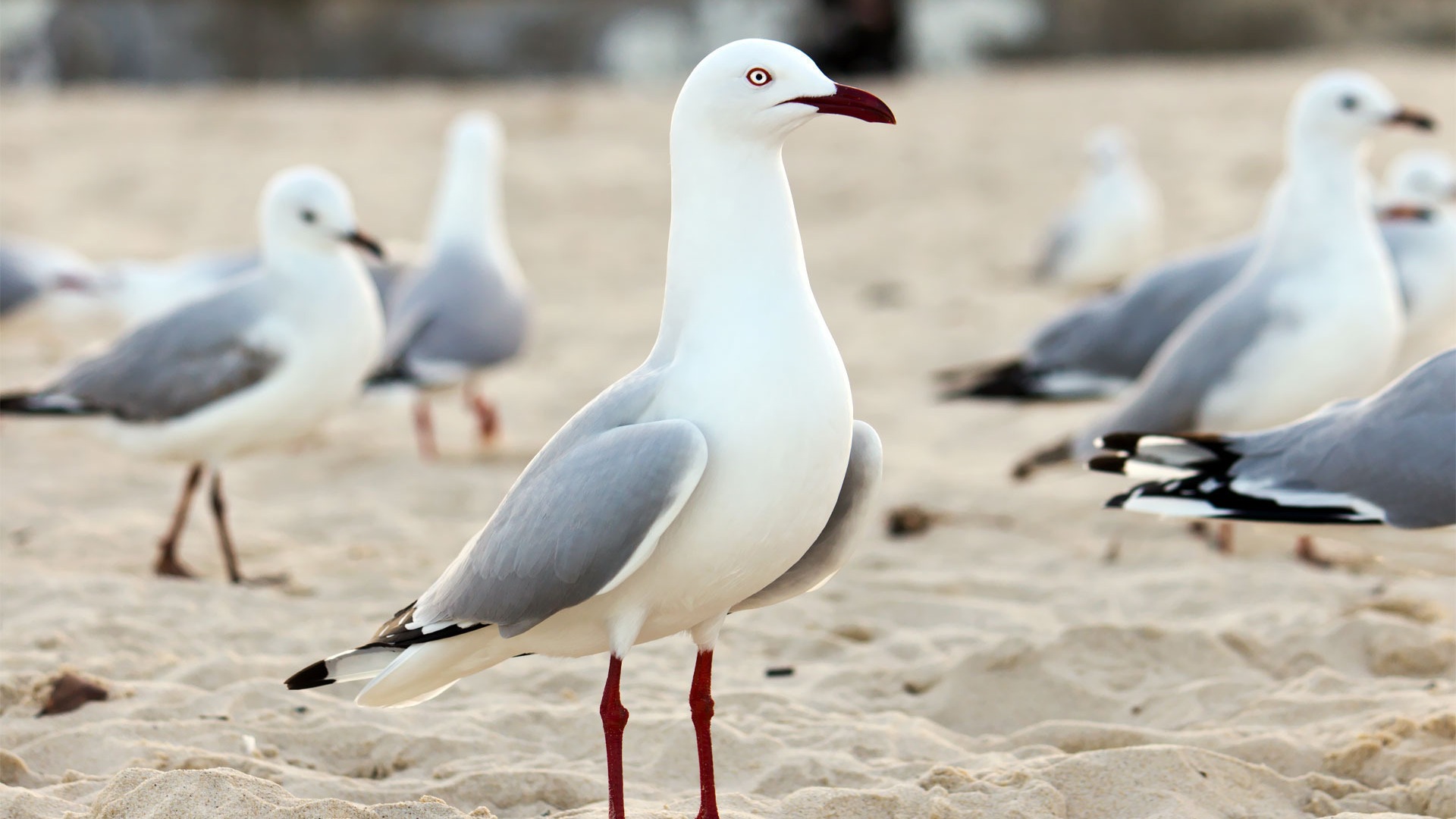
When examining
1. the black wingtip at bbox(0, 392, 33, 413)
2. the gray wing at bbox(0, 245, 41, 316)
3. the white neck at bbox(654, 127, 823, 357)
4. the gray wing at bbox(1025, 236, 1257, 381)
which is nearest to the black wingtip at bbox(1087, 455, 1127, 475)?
the white neck at bbox(654, 127, 823, 357)

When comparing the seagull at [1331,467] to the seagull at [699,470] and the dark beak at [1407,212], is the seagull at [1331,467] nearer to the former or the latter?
the seagull at [699,470]

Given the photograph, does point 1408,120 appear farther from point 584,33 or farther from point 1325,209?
Answer: point 584,33

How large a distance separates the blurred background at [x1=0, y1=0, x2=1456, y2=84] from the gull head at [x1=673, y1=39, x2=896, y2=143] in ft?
53.1

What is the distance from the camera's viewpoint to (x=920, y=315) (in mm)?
9047

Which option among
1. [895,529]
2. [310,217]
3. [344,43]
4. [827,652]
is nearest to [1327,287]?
[895,529]

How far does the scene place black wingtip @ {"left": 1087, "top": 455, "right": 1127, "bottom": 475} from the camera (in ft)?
11.6

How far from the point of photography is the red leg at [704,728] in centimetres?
269

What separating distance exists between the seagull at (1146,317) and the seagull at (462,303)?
1.89m

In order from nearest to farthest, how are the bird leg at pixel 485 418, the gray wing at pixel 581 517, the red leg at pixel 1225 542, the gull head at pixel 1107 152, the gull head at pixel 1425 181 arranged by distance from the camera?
the gray wing at pixel 581 517 → the red leg at pixel 1225 542 → the bird leg at pixel 485 418 → the gull head at pixel 1425 181 → the gull head at pixel 1107 152

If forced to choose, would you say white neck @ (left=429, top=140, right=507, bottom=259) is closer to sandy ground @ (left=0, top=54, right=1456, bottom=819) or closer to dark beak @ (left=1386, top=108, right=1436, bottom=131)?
sandy ground @ (left=0, top=54, right=1456, bottom=819)

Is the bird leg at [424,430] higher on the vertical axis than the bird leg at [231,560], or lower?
lower

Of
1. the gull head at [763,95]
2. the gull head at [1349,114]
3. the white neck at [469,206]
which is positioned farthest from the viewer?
the white neck at [469,206]

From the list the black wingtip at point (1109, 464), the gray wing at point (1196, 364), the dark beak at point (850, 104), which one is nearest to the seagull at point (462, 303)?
the gray wing at point (1196, 364)

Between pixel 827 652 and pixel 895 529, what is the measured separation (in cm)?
127
